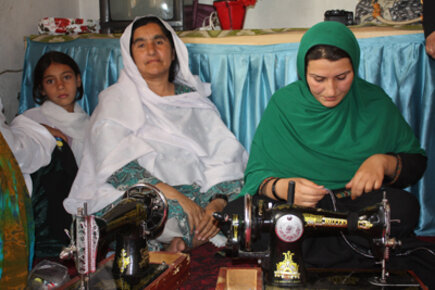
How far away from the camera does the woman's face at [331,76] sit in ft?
5.82

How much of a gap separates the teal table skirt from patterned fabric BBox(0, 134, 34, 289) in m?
1.46

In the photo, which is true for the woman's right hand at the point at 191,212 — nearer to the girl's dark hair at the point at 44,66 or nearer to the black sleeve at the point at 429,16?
the girl's dark hair at the point at 44,66

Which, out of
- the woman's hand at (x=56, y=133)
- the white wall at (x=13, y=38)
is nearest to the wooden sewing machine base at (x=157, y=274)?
the woman's hand at (x=56, y=133)

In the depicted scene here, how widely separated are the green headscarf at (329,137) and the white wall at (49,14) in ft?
5.83

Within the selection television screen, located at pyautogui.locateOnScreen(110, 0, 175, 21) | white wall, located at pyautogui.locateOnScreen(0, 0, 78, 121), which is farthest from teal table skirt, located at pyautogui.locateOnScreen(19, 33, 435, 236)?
television screen, located at pyautogui.locateOnScreen(110, 0, 175, 21)

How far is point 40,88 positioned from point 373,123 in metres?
1.94

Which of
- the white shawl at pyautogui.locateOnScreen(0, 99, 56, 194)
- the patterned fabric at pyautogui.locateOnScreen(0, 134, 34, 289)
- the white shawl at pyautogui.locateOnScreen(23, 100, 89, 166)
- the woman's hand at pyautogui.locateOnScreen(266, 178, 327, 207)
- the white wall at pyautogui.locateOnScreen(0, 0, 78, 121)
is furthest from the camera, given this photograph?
the white wall at pyautogui.locateOnScreen(0, 0, 78, 121)

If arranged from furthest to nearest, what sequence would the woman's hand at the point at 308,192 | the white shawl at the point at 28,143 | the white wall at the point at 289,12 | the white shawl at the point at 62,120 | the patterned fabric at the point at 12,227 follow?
1. the white wall at the point at 289,12
2. the white shawl at the point at 62,120
3. the white shawl at the point at 28,143
4. the woman's hand at the point at 308,192
5. the patterned fabric at the point at 12,227

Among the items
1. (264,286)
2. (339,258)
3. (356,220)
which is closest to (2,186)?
(264,286)

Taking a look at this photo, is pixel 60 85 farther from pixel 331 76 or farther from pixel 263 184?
pixel 331 76

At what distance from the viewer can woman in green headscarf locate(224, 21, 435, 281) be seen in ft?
5.81

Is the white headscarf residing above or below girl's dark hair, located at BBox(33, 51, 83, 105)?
below

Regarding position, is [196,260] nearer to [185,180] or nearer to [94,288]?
[185,180]

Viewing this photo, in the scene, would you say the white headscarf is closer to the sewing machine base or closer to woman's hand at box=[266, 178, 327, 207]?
woman's hand at box=[266, 178, 327, 207]
